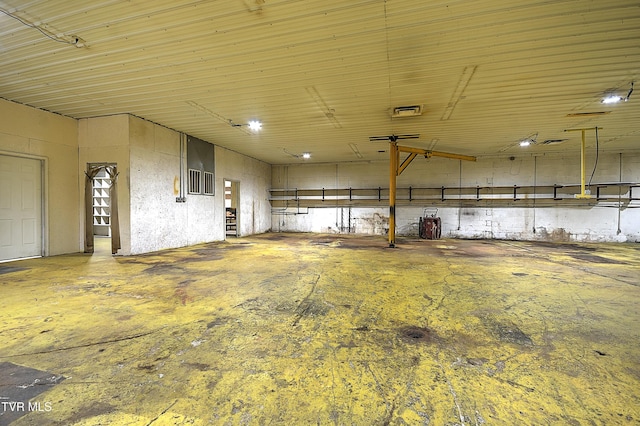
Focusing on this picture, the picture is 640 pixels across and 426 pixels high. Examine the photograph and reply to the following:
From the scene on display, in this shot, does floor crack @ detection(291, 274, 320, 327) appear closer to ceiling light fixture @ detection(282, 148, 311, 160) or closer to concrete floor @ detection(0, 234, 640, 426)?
concrete floor @ detection(0, 234, 640, 426)

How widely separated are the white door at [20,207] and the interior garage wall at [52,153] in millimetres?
145

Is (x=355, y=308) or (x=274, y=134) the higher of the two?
(x=274, y=134)

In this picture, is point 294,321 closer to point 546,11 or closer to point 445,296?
point 445,296

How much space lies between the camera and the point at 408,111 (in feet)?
19.1

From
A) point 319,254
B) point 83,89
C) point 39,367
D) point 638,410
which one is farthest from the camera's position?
point 319,254

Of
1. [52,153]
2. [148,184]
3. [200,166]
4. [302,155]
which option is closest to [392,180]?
[302,155]

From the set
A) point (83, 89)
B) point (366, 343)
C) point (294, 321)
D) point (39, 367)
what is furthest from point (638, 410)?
point (83, 89)

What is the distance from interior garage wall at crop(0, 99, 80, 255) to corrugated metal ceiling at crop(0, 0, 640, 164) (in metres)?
0.36

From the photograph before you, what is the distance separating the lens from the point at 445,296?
11.5 ft

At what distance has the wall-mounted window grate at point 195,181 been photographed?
7.99 metres

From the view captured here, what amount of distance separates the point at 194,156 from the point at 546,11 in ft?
26.3

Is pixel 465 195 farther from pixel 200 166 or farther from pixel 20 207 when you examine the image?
pixel 20 207

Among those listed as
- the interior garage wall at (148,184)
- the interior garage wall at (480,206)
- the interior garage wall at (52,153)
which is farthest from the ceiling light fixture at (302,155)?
the interior garage wall at (52,153)

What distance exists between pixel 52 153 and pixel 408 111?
7711mm
